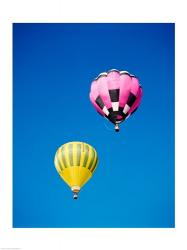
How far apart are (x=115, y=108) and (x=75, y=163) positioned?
187 cm

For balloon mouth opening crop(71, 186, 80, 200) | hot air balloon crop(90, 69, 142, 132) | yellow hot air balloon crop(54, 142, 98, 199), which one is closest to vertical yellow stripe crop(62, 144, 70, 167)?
yellow hot air balloon crop(54, 142, 98, 199)

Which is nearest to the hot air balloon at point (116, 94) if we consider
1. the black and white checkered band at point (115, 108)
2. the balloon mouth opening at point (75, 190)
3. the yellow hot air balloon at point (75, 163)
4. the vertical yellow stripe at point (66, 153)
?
the black and white checkered band at point (115, 108)

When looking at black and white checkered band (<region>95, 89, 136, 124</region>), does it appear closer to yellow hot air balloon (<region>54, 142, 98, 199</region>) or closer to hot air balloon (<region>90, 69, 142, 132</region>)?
hot air balloon (<region>90, 69, 142, 132</region>)

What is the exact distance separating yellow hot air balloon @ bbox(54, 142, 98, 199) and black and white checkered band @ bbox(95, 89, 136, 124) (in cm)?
124

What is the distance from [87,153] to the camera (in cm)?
1736

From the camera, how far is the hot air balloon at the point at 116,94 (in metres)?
16.3

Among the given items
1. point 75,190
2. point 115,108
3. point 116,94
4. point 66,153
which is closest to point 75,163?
point 66,153

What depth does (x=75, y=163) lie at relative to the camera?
17.1m

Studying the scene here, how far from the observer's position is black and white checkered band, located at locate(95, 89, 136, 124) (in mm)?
16328

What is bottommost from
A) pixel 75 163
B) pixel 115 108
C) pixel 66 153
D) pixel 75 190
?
pixel 75 190

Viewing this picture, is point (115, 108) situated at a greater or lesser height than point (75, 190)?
greater

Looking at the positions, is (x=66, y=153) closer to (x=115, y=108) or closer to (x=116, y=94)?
(x=115, y=108)
